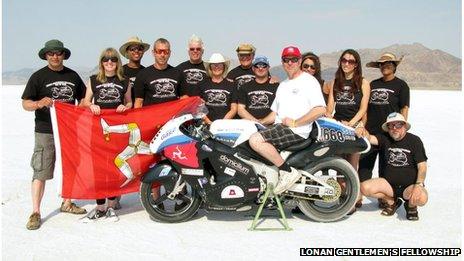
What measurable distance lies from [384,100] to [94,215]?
12.7 ft

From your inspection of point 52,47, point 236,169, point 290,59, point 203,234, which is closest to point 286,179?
point 236,169

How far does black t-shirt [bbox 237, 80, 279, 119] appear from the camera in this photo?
242 inches

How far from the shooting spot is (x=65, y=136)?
5699 mm

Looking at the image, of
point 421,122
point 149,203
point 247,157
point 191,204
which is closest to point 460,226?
point 247,157

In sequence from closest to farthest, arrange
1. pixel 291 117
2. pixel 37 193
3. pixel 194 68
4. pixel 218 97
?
1. pixel 291 117
2. pixel 37 193
3. pixel 218 97
4. pixel 194 68

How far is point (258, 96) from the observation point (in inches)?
242

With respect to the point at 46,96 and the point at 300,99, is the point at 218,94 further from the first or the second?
the point at 46,96

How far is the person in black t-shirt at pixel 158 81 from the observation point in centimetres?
602

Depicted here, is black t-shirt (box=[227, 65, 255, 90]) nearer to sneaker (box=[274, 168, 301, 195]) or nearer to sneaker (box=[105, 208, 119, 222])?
sneaker (box=[274, 168, 301, 195])

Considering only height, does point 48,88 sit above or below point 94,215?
above

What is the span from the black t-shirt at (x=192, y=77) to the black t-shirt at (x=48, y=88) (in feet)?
4.55

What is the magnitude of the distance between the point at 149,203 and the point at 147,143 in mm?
780

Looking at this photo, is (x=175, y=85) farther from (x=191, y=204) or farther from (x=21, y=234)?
(x=21, y=234)
